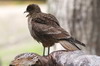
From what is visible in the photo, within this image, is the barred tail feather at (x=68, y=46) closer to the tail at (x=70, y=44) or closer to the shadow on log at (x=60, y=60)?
the tail at (x=70, y=44)

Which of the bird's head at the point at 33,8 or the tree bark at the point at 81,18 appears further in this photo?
the tree bark at the point at 81,18

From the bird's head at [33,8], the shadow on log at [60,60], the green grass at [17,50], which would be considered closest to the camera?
the shadow on log at [60,60]

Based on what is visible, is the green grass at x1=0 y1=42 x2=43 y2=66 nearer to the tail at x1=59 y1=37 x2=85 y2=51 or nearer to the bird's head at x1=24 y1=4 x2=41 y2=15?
the bird's head at x1=24 y1=4 x2=41 y2=15

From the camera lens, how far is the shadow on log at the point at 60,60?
3334 mm

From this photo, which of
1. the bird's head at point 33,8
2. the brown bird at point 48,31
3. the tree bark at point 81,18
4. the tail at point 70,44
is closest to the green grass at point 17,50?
the tree bark at point 81,18

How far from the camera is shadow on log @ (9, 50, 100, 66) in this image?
10.9ft

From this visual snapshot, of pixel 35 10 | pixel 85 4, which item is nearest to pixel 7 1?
pixel 85 4

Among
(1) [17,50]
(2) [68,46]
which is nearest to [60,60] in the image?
(2) [68,46]

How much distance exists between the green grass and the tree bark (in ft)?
14.8

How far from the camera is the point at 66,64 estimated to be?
350cm

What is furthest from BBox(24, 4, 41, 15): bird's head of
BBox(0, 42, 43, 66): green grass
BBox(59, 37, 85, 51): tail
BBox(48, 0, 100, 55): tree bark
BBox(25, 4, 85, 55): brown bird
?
BBox(0, 42, 43, 66): green grass

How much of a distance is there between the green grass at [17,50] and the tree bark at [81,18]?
4526mm

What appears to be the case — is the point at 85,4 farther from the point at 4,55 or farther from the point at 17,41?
the point at 17,41

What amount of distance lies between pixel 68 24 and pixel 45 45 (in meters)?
3.44
